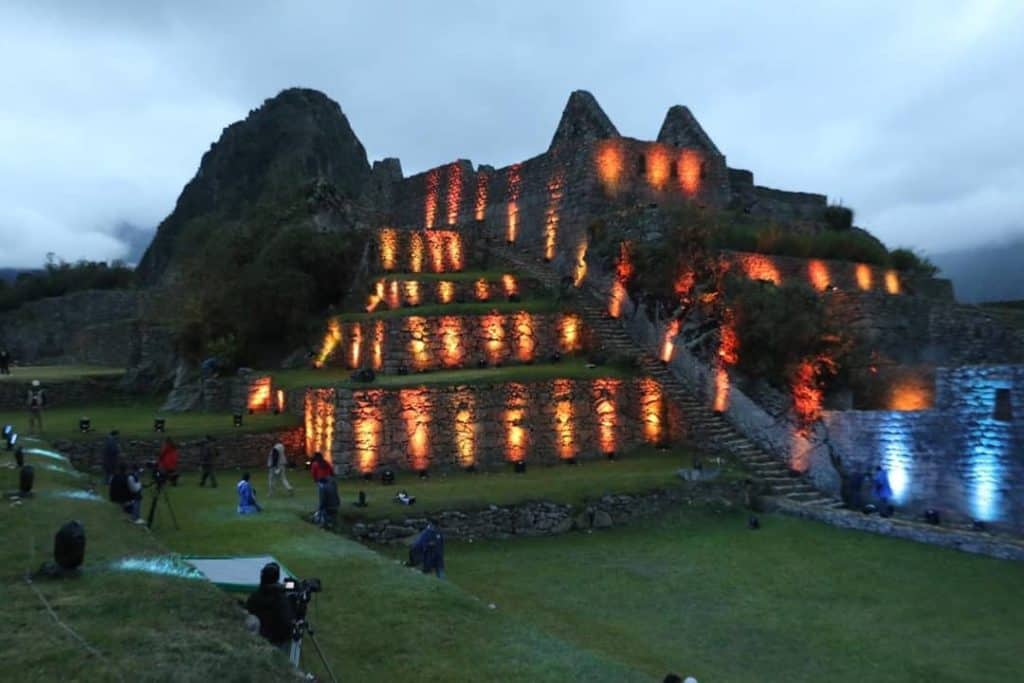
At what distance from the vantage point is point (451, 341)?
2862 centimetres

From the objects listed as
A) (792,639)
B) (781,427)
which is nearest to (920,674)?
(792,639)

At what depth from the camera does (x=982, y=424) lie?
18.2 m

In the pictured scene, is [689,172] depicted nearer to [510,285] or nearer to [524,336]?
[510,285]

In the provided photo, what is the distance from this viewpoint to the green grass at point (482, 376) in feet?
82.1

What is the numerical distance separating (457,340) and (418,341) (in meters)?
1.44

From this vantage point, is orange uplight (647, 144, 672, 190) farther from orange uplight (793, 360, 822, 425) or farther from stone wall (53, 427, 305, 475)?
stone wall (53, 427, 305, 475)

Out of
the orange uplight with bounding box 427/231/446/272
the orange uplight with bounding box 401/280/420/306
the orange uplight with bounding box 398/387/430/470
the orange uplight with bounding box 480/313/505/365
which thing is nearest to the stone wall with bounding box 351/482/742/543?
the orange uplight with bounding box 398/387/430/470

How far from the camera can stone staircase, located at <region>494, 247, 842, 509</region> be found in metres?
21.8

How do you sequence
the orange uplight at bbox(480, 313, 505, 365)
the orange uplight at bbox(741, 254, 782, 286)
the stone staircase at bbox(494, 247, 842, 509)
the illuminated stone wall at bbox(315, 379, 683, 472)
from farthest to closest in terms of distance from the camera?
1. the orange uplight at bbox(741, 254, 782, 286)
2. the orange uplight at bbox(480, 313, 505, 365)
3. the illuminated stone wall at bbox(315, 379, 683, 472)
4. the stone staircase at bbox(494, 247, 842, 509)

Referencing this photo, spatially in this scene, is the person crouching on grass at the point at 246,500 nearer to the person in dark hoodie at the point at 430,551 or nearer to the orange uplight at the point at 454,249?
the person in dark hoodie at the point at 430,551

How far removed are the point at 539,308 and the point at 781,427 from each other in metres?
10.6

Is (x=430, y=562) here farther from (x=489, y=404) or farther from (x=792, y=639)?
(x=489, y=404)

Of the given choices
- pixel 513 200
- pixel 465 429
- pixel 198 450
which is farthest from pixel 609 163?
pixel 198 450

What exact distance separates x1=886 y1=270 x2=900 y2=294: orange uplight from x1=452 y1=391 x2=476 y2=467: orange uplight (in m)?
20.4
